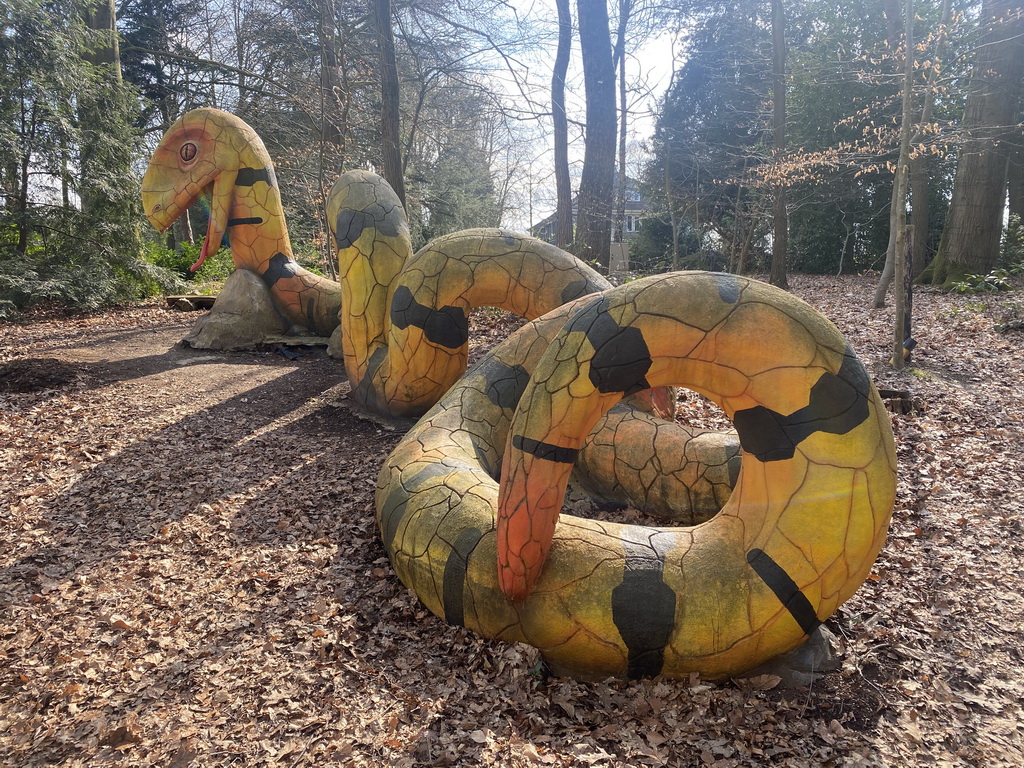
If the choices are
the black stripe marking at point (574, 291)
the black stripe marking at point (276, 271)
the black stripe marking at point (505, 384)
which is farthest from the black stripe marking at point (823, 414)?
the black stripe marking at point (276, 271)

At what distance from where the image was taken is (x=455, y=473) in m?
3.57

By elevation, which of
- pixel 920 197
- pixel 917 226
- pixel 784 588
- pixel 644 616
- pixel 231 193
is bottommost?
pixel 644 616

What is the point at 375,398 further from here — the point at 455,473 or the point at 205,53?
the point at 205,53

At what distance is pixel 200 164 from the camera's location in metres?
8.48

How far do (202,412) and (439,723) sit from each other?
15.7 feet

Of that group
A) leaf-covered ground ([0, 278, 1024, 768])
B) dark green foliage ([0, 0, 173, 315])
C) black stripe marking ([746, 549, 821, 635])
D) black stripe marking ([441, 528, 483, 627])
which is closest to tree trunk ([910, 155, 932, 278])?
leaf-covered ground ([0, 278, 1024, 768])

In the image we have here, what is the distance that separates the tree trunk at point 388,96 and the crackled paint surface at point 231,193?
2.53 m

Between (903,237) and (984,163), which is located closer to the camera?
(903,237)

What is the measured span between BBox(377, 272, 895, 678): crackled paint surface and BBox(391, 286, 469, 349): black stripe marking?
281cm

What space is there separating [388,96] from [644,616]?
10532 millimetres

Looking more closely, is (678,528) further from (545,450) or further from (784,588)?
(545,450)

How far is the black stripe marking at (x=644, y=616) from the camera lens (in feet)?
8.50

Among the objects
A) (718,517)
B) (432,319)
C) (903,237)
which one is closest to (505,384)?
(432,319)

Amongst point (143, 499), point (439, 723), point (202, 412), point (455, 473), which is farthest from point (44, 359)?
point (439, 723)
